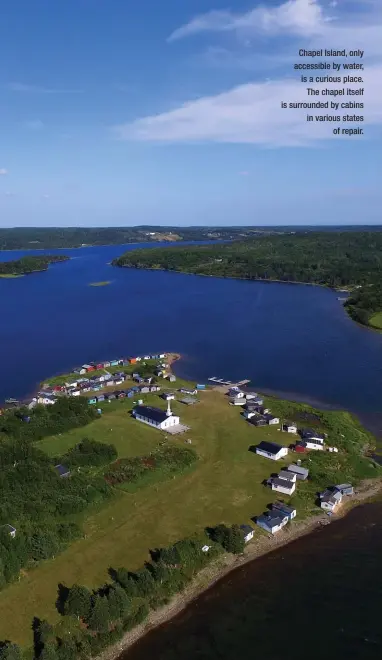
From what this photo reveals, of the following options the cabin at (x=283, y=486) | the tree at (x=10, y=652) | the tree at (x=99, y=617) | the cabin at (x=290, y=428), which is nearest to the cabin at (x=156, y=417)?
the cabin at (x=290, y=428)

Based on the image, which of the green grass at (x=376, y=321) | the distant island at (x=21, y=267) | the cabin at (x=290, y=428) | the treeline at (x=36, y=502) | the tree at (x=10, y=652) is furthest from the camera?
the distant island at (x=21, y=267)

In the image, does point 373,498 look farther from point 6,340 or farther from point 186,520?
point 6,340

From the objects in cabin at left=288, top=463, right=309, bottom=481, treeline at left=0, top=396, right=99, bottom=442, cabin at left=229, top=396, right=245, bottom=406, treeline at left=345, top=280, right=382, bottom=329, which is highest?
treeline at left=345, top=280, right=382, bottom=329

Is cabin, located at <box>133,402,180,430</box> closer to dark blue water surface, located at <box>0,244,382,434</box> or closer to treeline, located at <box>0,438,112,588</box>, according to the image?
treeline, located at <box>0,438,112,588</box>

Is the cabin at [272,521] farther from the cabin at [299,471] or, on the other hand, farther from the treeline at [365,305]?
the treeline at [365,305]

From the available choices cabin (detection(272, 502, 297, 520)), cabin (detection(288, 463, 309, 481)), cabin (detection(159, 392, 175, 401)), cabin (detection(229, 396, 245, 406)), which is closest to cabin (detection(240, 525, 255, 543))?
cabin (detection(272, 502, 297, 520))

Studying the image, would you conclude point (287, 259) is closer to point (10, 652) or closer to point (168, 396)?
point (168, 396)

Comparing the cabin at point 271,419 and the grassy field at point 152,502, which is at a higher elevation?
the cabin at point 271,419

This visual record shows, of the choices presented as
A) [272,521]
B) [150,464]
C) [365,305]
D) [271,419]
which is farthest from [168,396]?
[365,305]
